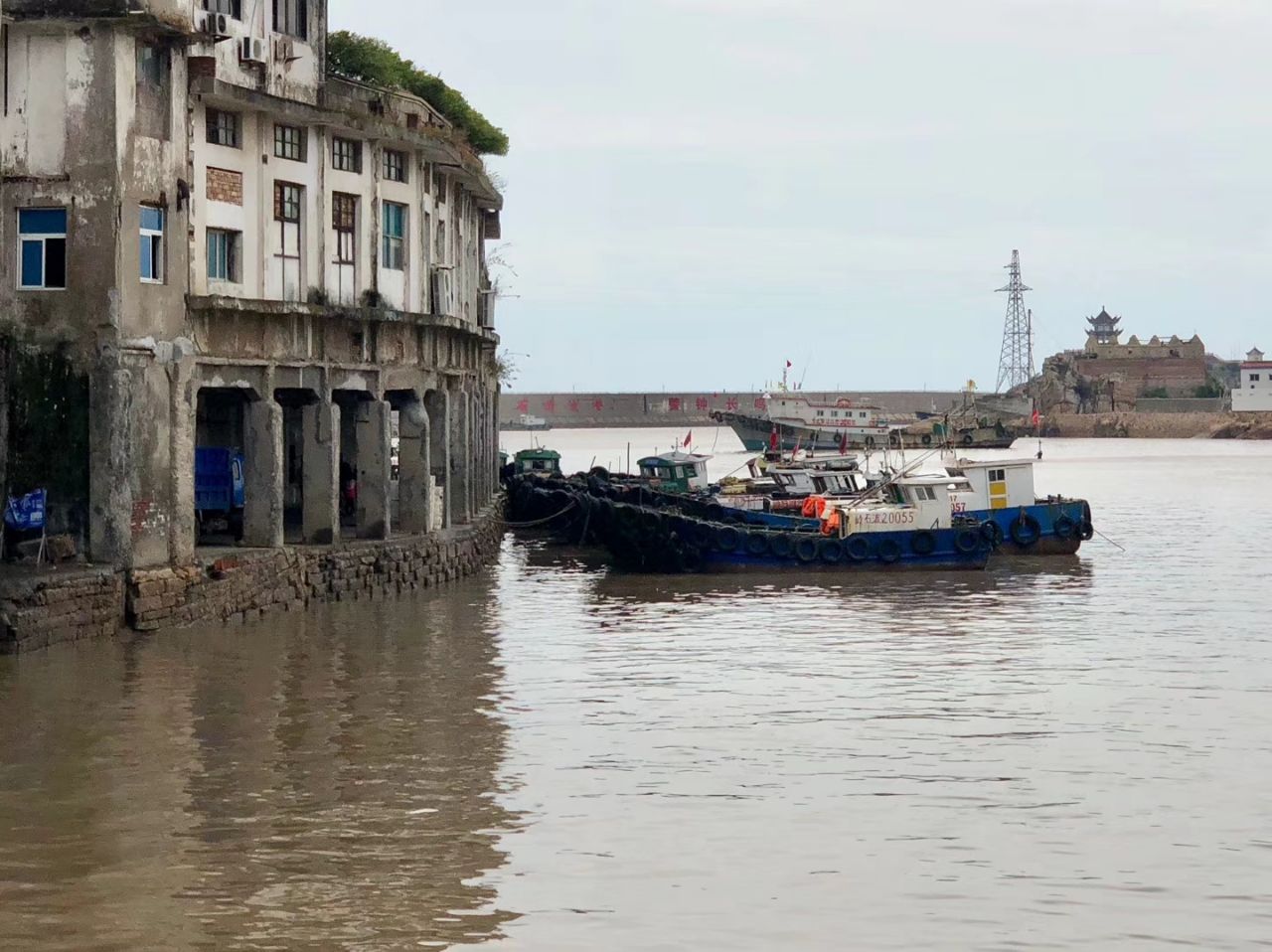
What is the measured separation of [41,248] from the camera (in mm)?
25750

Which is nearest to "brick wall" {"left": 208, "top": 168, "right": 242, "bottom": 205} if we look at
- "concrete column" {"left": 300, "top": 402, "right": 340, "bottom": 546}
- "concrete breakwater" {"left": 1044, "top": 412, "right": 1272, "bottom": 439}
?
"concrete column" {"left": 300, "top": 402, "right": 340, "bottom": 546}

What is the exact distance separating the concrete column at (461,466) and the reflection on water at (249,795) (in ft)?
46.1

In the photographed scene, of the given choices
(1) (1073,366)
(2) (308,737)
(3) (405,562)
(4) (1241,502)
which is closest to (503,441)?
(1) (1073,366)

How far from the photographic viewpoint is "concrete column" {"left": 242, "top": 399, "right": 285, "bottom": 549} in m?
29.3

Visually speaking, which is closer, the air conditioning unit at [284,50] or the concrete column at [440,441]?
the air conditioning unit at [284,50]

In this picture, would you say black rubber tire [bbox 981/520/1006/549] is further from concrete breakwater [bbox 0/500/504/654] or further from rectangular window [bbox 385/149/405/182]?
rectangular window [bbox 385/149/405/182]

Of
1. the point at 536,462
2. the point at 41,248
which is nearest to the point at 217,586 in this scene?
the point at 41,248

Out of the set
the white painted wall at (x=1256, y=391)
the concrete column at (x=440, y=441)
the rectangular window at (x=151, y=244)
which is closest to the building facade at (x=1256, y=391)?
the white painted wall at (x=1256, y=391)

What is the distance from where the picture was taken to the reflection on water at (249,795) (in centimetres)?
1308

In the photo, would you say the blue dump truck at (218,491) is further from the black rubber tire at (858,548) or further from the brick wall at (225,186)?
the black rubber tire at (858,548)

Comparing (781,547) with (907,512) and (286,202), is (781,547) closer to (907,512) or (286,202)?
(907,512)

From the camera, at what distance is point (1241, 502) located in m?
68.4

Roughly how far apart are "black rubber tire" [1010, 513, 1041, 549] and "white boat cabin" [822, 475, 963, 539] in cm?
299

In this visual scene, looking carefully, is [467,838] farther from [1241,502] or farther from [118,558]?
[1241,502]
